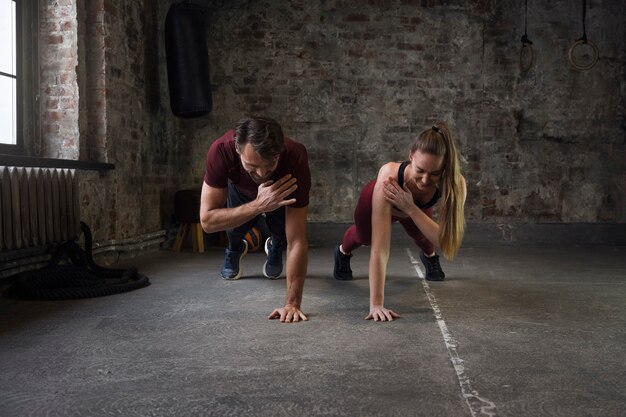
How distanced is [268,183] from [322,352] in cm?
91

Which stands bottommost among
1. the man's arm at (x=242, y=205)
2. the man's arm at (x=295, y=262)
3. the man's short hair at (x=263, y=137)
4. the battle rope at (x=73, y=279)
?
the battle rope at (x=73, y=279)

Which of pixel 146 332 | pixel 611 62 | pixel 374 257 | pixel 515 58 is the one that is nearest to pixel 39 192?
pixel 146 332

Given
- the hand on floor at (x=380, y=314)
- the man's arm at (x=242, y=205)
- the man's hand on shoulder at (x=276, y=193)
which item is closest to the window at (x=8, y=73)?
the man's arm at (x=242, y=205)

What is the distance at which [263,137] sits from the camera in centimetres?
246

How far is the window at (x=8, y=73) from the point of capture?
4.12m

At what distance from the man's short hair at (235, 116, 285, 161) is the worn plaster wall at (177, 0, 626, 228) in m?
4.08

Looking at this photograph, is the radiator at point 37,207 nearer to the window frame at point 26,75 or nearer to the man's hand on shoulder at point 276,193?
the window frame at point 26,75

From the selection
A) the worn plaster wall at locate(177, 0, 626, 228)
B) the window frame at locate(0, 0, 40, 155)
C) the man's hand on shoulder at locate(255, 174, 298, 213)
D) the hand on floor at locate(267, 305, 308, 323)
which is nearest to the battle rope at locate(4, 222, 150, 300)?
the window frame at locate(0, 0, 40, 155)

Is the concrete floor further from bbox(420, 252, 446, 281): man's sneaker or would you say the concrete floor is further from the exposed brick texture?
the exposed brick texture

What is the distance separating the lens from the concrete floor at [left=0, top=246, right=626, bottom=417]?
170 cm

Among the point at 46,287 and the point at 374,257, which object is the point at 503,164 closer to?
the point at 374,257

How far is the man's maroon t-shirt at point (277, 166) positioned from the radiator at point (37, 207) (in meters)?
1.54

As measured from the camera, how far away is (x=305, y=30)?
256 inches

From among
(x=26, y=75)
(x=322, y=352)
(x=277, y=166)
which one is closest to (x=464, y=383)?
(x=322, y=352)
